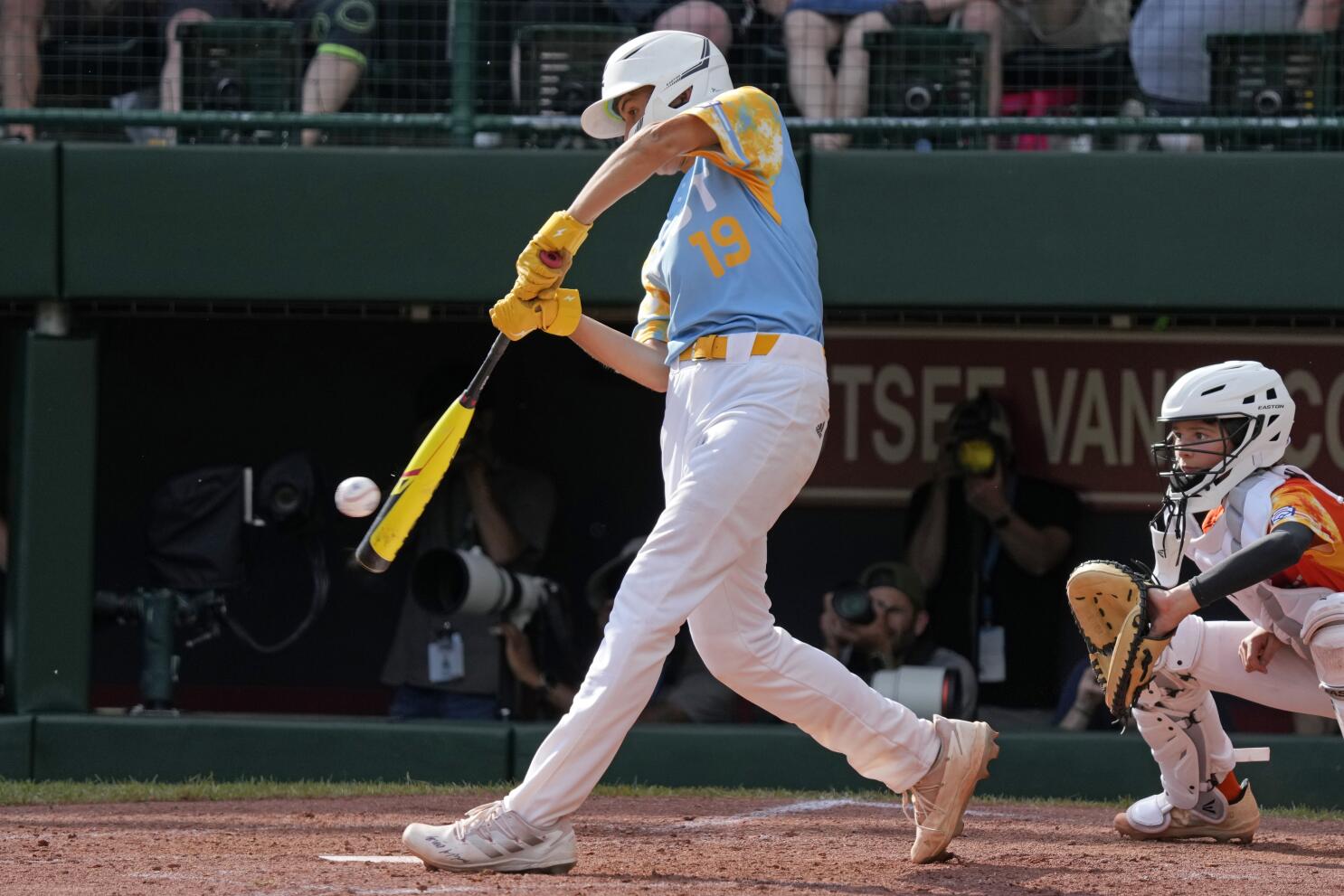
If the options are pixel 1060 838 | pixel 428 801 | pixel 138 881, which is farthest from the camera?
pixel 428 801

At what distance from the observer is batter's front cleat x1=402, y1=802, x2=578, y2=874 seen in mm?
3723

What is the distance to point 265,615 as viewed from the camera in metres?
8.72

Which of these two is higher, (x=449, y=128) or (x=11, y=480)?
(x=449, y=128)

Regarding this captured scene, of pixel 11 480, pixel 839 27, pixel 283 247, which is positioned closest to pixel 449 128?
pixel 283 247

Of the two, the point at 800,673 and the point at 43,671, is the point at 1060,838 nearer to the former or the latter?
the point at 800,673

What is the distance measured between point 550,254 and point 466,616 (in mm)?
3713

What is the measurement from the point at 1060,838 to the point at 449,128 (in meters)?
3.58

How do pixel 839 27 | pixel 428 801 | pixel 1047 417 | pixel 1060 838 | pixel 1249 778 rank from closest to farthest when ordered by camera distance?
pixel 1060 838
pixel 428 801
pixel 1249 778
pixel 839 27
pixel 1047 417

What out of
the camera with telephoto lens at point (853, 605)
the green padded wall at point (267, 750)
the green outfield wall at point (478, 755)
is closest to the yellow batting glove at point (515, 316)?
the green outfield wall at point (478, 755)

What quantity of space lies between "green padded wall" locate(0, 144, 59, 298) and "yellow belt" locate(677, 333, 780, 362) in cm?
364

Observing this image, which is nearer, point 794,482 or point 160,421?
point 794,482

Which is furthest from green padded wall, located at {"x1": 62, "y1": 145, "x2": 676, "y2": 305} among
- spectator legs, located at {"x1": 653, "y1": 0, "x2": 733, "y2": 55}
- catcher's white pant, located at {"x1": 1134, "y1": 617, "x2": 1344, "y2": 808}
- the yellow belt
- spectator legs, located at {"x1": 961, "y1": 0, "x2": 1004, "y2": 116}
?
the yellow belt

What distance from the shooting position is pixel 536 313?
4.02 meters

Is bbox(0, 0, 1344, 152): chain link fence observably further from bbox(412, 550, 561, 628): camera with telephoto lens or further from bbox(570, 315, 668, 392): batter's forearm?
bbox(570, 315, 668, 392): batter's forearm
